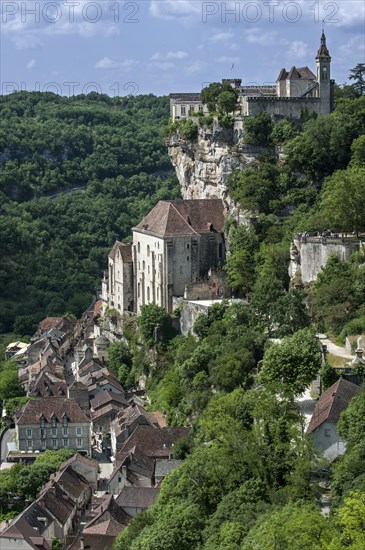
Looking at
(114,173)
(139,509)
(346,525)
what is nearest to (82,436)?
(139,509)

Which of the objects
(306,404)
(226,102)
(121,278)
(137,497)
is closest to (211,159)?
(226,102)

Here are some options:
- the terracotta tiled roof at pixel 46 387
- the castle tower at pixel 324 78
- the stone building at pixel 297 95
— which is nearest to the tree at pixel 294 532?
the terracotta tiled roof at pixel 46 387

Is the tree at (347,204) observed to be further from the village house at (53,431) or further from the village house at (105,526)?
the village house at (105,526)

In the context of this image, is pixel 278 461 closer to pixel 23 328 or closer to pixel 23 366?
pixel 23 366

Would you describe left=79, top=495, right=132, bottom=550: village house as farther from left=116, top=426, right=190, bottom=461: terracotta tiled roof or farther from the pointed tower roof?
the pointed tower roof

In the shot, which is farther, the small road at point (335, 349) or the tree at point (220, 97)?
the tree at point (220, 97)

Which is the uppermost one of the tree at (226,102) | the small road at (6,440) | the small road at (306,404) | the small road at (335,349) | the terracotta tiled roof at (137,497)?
the tree at (226,102)

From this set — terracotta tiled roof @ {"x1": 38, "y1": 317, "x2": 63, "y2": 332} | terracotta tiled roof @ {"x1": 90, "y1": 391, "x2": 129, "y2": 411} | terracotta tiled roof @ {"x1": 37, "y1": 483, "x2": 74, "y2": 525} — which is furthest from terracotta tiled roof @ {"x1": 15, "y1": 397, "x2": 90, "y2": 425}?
terracotta tiled roof @ {"x1": 38, "y1": 317, "x2": 63, "y2": 332}
